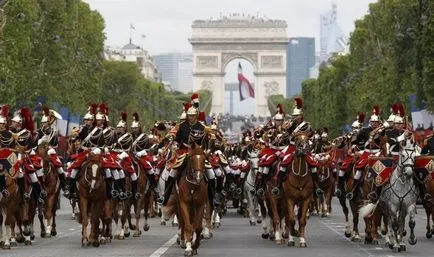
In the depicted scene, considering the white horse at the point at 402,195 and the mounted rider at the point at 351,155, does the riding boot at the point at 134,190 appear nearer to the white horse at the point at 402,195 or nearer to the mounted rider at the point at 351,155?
the mounted rider at the point at 351,155

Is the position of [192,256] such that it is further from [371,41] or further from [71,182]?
[371,41]

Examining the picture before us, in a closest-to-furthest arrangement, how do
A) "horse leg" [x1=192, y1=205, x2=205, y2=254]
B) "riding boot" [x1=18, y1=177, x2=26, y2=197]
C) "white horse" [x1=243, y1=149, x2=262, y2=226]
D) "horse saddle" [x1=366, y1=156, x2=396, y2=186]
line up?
"horse leg" [x1=192, y1=205, x2=205, y2=254]
"horse saddle" [x1=366, y1=156, x2=396, y2=186]
"riding boot" [x1=18, y1=177, x2=26, y2=197]
"white horse" [x1=243, y1=149, x2=262, y2=226]

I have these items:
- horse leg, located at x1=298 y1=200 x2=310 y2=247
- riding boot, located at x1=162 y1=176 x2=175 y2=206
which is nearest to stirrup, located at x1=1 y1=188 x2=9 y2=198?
riding boot, located at x1=162 y1=176 x2=175 y2=206

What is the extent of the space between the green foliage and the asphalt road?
107ft

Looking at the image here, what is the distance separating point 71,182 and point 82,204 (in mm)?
580

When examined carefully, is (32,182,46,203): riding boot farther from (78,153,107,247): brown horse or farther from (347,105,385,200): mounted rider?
(347,105,385,200): mounted rider

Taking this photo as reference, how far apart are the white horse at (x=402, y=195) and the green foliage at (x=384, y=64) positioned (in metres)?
38.3

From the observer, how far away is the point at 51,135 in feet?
105

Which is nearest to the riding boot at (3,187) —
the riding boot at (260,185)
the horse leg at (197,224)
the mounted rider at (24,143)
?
the mounted rider at (24,143)

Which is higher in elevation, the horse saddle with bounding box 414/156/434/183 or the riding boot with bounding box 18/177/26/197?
the horse saddle with bounding box 414/156/434/183

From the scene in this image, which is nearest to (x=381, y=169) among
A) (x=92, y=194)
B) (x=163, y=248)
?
(x=163, y=248)

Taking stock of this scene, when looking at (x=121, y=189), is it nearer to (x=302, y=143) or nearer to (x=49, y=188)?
(x=49, y=188)

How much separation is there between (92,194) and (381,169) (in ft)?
18.2

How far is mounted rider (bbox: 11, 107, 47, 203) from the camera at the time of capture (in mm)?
28312
